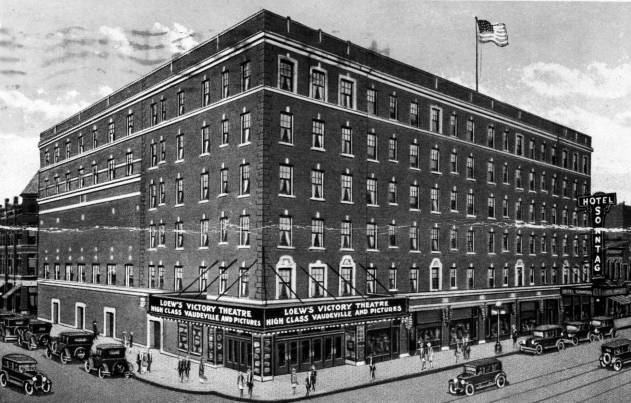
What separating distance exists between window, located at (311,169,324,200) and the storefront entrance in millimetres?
8281

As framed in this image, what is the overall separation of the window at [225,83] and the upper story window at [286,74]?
3607mm

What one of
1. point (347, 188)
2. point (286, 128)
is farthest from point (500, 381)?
point (286, 128)

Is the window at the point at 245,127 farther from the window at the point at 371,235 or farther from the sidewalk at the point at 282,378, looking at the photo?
the sidewalk at the point at 282,378

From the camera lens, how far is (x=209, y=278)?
111ft

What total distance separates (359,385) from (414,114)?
19.4 meters

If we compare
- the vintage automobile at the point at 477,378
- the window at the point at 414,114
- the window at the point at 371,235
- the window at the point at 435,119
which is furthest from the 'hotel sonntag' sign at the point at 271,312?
the window at the point at 435,119

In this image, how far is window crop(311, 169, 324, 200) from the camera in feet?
106

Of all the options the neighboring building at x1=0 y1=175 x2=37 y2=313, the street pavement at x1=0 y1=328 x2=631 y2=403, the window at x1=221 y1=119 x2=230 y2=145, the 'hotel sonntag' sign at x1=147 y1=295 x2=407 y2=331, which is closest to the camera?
the street pavement at x1=0 y1=328 x2=631 y2=403

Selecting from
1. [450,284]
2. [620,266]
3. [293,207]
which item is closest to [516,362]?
[450,284]

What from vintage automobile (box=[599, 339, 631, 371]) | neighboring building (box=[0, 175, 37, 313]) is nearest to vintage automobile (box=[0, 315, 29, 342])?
neighboring building (box=[0, 175, 37, 313])

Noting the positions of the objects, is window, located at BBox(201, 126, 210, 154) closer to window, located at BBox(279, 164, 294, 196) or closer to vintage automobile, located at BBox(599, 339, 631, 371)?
window, located at BBox(279, 164, 294, 196)

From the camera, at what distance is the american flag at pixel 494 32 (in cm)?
3164

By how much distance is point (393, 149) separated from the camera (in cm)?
3725

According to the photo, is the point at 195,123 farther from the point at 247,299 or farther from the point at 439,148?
the point at 439,148
